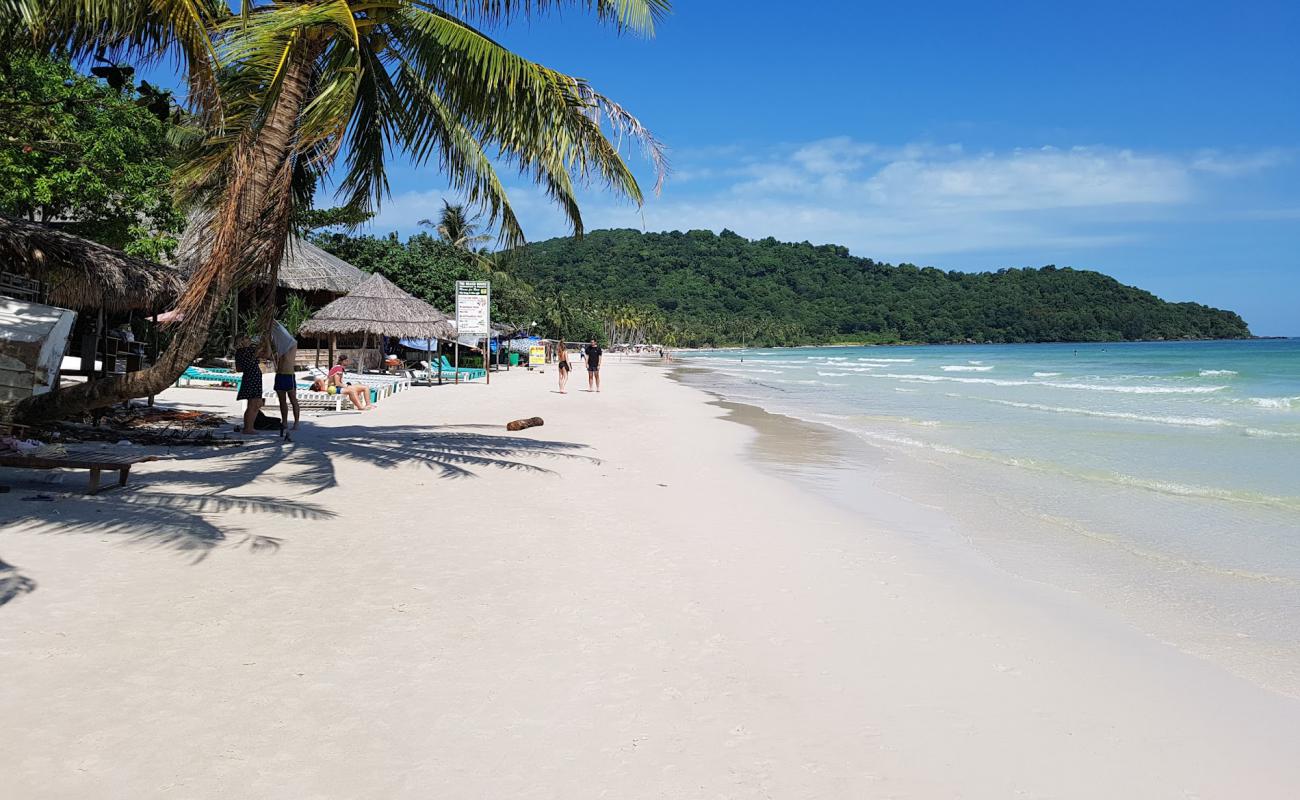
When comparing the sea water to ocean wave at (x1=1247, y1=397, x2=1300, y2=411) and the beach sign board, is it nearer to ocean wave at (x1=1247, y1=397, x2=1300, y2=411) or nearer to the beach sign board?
ocean wave at (x1=1247, y1=397, x2=1300, y2=411)

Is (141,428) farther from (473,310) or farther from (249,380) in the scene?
(473,310)

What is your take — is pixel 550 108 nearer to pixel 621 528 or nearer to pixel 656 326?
pixel 621 528

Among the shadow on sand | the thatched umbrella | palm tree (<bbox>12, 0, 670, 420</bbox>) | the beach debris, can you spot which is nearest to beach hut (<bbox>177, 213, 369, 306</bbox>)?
the thatched umbrella

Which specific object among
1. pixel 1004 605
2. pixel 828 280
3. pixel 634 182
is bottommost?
pixel 1004 605

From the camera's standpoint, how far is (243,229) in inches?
207

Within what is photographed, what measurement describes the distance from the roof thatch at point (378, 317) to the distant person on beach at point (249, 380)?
45.7 ft

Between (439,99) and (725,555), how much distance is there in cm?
485

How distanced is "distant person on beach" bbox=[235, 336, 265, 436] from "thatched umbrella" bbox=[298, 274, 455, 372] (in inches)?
548

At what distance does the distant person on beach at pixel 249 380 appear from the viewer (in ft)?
30.8

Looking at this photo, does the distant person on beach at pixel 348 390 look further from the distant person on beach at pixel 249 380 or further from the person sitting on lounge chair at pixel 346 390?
the distant person on beach at pixel 249 380

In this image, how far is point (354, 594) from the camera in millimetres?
3947

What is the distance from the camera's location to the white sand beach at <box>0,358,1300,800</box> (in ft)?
7.97

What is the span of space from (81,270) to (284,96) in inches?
154

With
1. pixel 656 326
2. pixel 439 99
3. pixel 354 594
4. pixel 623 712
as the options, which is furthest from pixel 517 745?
pixel 656 326
